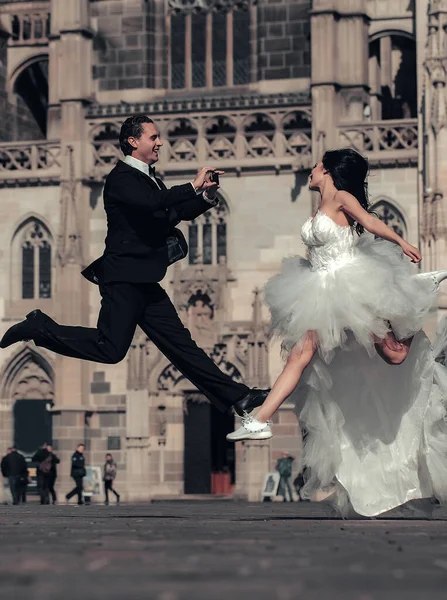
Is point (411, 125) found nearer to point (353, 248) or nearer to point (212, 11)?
point (212, 11)

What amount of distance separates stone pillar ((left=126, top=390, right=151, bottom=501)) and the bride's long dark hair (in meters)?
27.5

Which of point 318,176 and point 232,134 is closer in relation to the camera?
point 318,176

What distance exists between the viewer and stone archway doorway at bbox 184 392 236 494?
38.9 meters

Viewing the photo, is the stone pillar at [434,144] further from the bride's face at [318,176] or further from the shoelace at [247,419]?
the shoelace at [247,419]

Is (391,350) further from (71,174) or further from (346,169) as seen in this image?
(71,174)

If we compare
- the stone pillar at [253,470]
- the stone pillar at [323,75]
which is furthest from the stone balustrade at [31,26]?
the stone pillar at [253,470]

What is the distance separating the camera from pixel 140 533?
23.9ft

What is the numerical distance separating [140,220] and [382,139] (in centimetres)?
2917

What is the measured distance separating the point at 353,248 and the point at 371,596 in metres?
5.87

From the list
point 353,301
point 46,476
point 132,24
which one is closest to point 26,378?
point 46,476

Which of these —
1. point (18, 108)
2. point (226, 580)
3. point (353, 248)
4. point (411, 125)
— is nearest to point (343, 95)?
point (411, 125)

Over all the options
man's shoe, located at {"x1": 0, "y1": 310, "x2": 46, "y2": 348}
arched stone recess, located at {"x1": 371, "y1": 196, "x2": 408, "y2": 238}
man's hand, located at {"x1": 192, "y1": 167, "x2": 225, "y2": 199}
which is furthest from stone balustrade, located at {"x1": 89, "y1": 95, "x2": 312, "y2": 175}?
man's hand, located at {"x1": 192, "y1": 167, "x2": 225, "y2": 199}

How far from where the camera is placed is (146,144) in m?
9.93

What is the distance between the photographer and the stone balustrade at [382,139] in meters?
38.2
